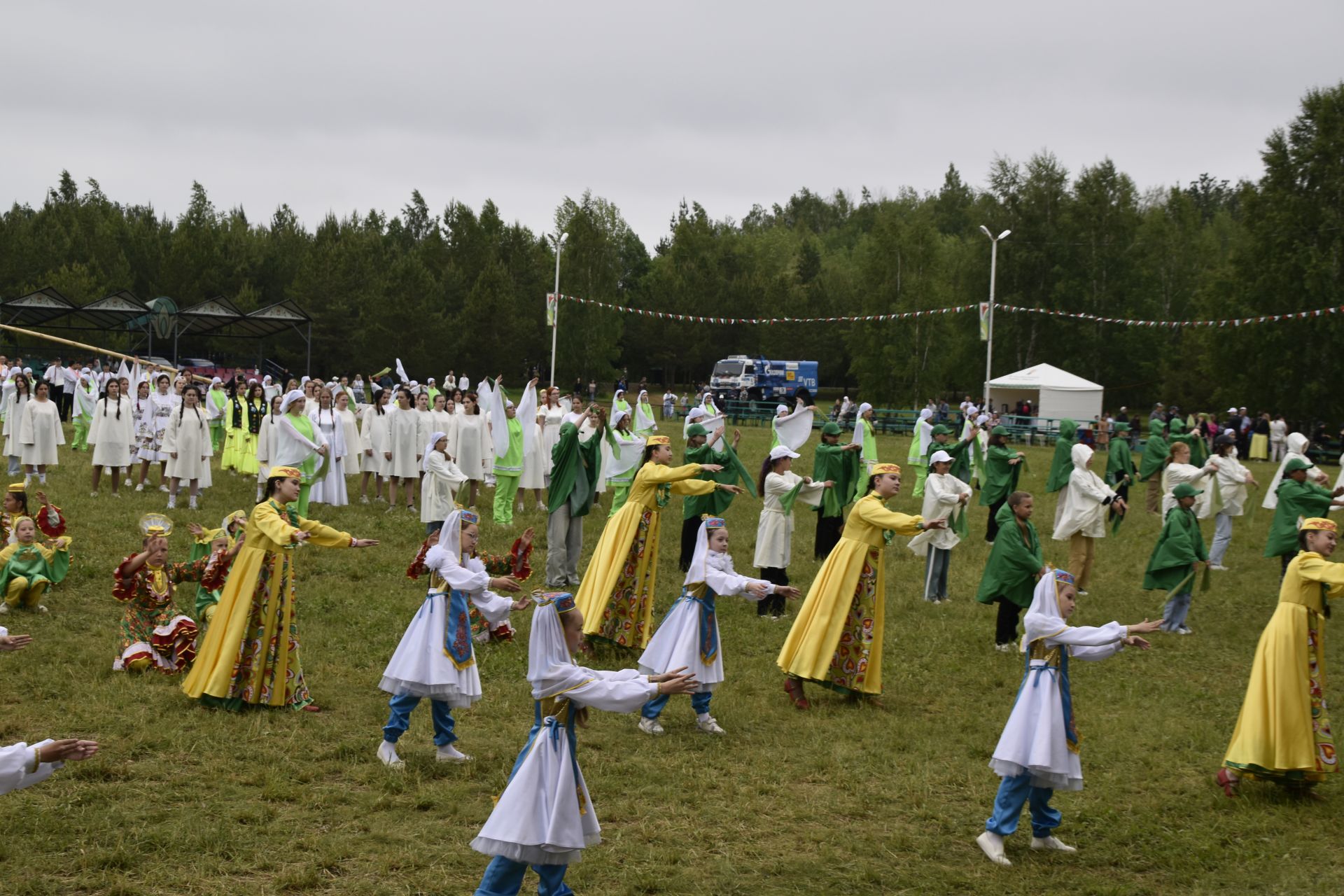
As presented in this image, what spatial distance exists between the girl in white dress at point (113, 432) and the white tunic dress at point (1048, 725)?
46.9 ft

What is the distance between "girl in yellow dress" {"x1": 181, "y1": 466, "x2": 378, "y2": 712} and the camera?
8.55 metres

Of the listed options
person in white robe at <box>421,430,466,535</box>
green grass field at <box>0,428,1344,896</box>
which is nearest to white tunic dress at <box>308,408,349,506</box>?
person in white robe at <box>421,430,466,535</box>

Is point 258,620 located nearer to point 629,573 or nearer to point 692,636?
point 692,636

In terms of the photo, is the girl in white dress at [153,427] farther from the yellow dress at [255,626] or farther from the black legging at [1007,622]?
the black legging at [1007,622]

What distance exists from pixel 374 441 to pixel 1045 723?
1360 cm

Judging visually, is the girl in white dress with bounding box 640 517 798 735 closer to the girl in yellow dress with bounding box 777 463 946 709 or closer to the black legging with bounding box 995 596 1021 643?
the girl in yellow dress with bounding box 777 463 946 709

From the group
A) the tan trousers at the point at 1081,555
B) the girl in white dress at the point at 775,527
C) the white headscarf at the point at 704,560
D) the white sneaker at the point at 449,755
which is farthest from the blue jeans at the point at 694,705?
the tan trousers at the point at 1081,555

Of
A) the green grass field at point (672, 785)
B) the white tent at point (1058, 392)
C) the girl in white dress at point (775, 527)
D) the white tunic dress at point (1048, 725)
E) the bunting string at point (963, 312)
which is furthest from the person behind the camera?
the white tent at point (1058, 392)

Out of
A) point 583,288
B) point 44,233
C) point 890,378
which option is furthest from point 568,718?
point 44,233

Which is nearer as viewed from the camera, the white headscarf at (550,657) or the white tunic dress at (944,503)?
the white headscarf at (550,657)

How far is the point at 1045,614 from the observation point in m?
6.92

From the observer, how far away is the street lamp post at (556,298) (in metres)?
42.1

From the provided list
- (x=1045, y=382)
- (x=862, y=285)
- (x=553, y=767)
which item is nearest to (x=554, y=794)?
(x=553, y=767)

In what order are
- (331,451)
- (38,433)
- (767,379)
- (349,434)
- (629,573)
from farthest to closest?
(767,379) < (349,434) < (38,433) < (331,451) < (629,573)
